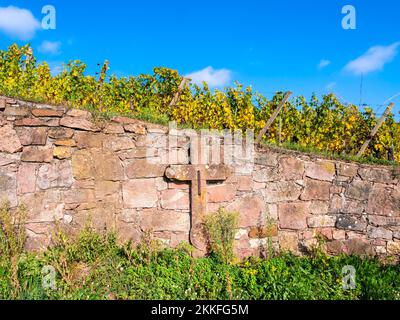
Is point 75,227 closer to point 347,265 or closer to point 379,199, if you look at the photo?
point 347,265

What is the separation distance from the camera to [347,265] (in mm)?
5199

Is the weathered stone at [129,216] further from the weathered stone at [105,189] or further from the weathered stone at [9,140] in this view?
the weathered stone at [9,140]

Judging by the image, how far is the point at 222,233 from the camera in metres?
5.41

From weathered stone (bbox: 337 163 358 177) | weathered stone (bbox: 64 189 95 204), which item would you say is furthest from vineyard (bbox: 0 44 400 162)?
weathered stone (bbox: 64 189 95 204)

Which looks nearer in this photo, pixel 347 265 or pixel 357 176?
pixel 347 265

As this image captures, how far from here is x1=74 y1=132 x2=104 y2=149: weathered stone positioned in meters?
5.21

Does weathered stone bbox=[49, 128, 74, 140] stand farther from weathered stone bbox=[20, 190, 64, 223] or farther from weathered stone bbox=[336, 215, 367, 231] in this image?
weathered stone bbox=[336, 215, 367, 231]

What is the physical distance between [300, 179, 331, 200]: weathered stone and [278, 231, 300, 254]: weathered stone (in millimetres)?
607

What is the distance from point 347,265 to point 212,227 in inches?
76.2

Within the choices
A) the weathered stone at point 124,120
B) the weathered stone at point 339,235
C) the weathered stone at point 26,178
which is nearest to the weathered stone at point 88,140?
the weathered stone at point 124,120

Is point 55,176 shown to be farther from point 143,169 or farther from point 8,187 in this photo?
point 143,169
